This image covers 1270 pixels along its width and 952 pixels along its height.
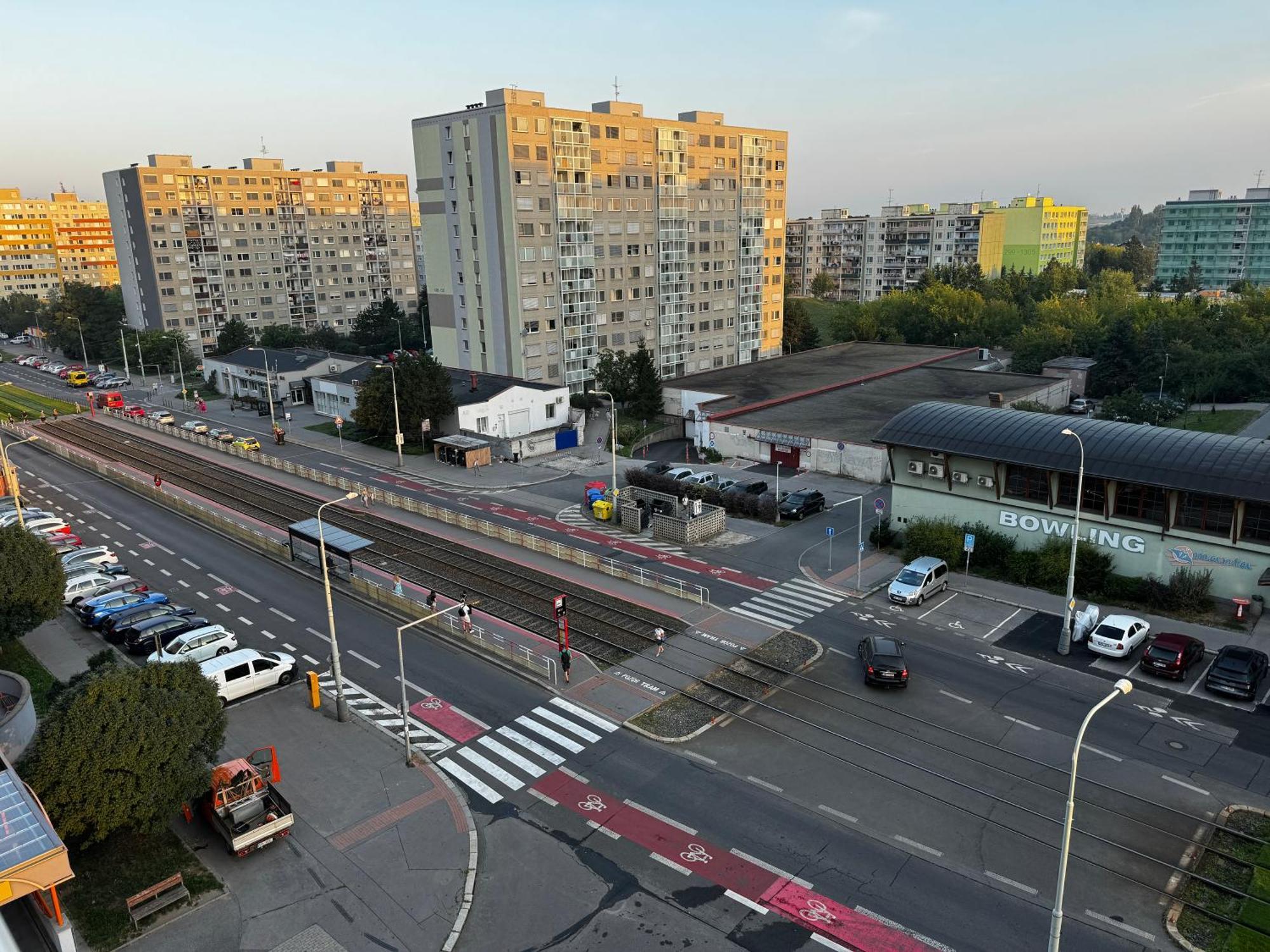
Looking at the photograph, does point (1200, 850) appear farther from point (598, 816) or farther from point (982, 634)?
point (598, 816)

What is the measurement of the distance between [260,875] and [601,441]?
50216 millimetres

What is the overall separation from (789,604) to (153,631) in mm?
26075

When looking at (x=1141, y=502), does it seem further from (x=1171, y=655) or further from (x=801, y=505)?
(x=801, y=505)

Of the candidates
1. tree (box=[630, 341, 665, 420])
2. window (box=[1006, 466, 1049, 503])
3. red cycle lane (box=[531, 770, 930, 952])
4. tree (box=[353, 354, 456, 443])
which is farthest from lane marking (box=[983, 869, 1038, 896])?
tree (box=[630, 341, 665, 420])

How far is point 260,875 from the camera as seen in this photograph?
20.0m

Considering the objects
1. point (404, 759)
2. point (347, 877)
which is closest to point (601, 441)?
point (404, 759)

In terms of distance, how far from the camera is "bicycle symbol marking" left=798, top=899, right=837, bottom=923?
18141mm

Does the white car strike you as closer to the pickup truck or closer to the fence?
the fence

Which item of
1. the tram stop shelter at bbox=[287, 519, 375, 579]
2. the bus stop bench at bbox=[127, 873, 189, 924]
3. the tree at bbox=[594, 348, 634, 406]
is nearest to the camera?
the bus stop bench at bbox=[127, 873, 189, 924]

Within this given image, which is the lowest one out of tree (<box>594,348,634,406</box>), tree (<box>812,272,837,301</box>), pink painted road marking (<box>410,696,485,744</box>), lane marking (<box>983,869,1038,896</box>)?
lane marking (<box>983,869,1038,896</box>)

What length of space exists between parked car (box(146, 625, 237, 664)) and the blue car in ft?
15.1

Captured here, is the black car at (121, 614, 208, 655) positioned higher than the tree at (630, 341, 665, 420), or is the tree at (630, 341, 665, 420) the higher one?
the tree at (630, 341, 665, 420)

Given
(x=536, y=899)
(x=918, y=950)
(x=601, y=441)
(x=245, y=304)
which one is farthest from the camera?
(x=245, y=304)

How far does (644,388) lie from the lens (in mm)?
72062
